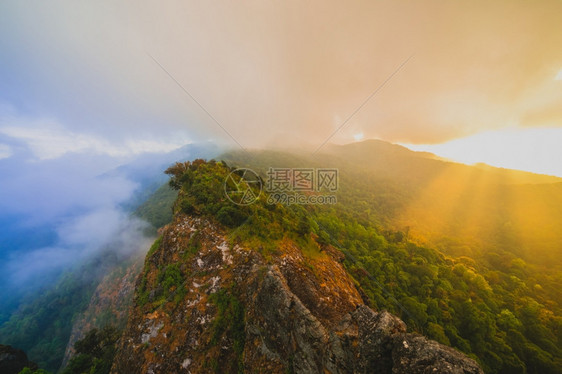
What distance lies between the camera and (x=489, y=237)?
9475cm

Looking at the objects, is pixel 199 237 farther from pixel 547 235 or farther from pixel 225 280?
pixel 547 235

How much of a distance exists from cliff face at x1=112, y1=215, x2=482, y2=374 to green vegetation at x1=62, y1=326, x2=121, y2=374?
1149 cm

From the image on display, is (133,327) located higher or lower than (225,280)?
lower

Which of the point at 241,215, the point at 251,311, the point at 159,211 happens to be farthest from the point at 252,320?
the point at 159,211

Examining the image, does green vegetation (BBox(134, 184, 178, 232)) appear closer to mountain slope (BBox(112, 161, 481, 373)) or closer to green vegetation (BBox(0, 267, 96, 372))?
green vegetation (BBox(0, 267, 96, 372))

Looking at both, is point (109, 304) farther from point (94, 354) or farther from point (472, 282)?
point (472, 282)

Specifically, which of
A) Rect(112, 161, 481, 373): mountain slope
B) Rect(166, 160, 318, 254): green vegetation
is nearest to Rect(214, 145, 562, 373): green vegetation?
Rect(166, 160, 318, 254): green vegetation

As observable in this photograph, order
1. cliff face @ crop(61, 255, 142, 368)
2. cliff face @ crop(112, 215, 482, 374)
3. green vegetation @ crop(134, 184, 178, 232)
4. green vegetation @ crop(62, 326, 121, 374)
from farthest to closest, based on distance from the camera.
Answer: green vegetation @ crop(134, 184, 178, 232), cliff face @ crop(61, 255, 142, 368), green vegetation @ crop(62, 326, 121, 374), cliff face @ crop(112, 215, 482, 374)

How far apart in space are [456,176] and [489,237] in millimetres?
132110

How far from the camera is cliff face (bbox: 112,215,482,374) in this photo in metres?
6.80

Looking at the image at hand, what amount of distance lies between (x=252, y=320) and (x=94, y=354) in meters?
27.6

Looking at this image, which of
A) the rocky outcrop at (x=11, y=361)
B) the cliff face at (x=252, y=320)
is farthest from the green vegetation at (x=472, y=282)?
the rocky outcrop at (x=11, y=361)

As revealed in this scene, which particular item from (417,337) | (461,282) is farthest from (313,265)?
(461,282)

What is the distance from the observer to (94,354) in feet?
77.2
